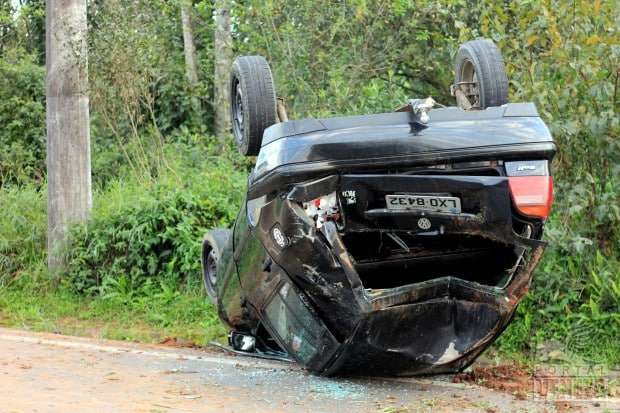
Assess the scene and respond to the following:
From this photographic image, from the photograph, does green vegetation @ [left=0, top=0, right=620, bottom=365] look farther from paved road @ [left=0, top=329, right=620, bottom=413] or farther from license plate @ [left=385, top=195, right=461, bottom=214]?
license plate @ [left=385, top=195, right=461, bottom=214]

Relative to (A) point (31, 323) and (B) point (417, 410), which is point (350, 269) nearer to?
(B) point (417, 410)

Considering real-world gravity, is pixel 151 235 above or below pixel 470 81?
below

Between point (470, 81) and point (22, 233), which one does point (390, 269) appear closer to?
point (470, 81)

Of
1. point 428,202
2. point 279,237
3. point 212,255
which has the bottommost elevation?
point 212,255

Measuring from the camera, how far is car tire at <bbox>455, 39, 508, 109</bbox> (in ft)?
20.9

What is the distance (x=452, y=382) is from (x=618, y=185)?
7.40 ft

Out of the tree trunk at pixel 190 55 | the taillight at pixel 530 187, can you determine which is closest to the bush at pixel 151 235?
the tree trunk at pixel 190 55

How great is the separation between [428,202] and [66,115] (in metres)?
6.30

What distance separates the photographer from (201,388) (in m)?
6.16

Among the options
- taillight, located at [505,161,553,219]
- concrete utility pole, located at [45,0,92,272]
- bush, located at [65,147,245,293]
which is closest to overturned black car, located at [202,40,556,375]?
taillight, located at [505,161,553,219]

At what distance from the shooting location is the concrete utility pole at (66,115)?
1048 cm

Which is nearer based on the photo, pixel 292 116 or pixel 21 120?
pixel 292 116

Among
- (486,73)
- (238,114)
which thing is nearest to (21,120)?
(238,114)

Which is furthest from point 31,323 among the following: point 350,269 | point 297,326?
point 350,269
